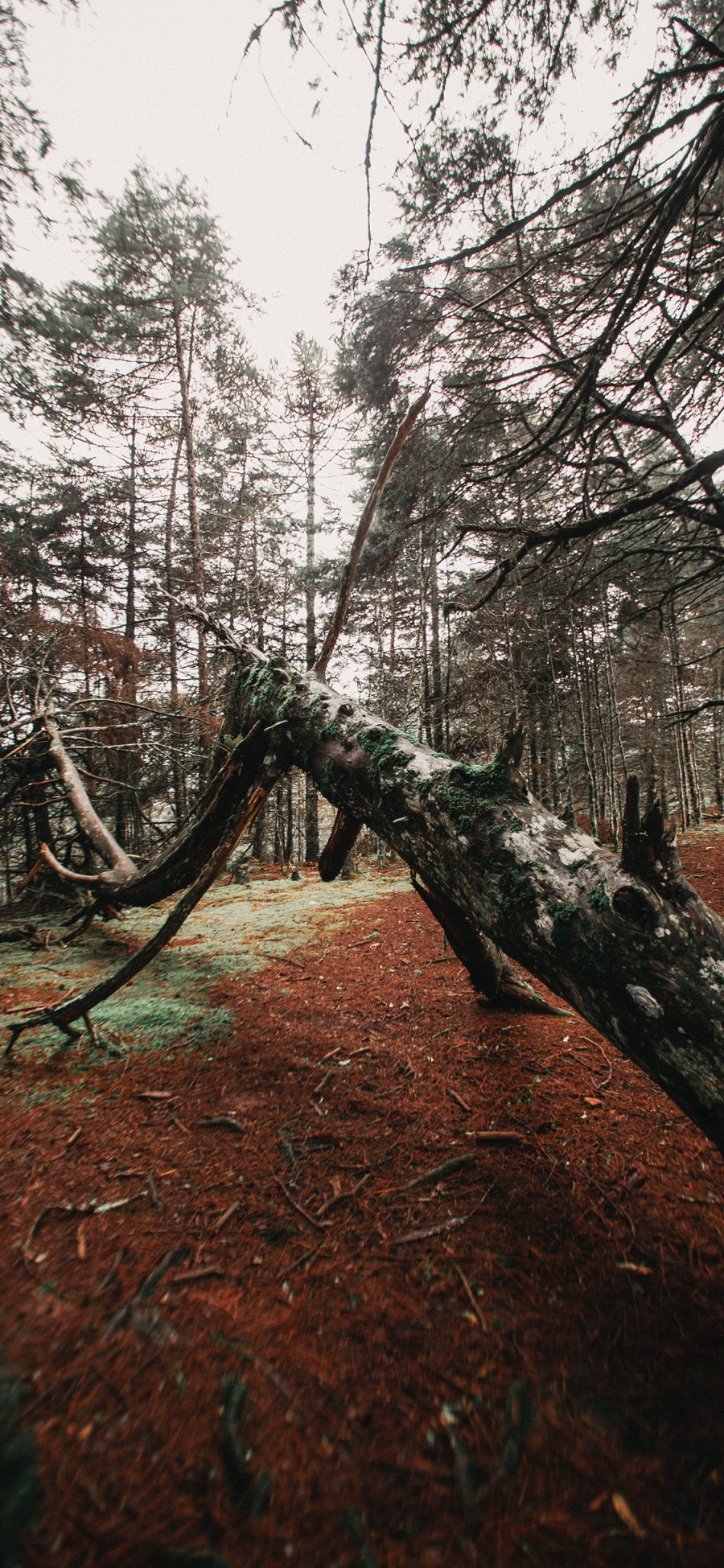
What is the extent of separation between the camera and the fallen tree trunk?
130 centimetres

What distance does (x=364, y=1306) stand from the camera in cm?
126

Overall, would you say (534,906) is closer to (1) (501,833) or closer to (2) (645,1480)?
(1) (501,833)

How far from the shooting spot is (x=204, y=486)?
12.4 meters

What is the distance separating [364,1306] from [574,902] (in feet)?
3.86

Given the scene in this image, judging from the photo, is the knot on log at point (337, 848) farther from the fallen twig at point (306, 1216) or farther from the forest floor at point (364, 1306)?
the fallen twig at point (306, 1216)

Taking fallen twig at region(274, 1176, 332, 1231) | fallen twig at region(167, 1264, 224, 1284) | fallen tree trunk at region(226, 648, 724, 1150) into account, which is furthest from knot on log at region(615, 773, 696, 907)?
fallen twig at region(167, 1264, 224, 1284)

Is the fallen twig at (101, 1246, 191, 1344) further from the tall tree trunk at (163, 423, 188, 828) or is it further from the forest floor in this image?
the tall tree trunk at (163, 423, 188, 828)

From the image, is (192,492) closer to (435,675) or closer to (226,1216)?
(435,675)

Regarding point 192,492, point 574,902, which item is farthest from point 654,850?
point 192,492

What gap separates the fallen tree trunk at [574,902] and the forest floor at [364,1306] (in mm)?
561

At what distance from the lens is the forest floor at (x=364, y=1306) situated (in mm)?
829

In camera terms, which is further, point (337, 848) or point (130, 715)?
point (130, 715)

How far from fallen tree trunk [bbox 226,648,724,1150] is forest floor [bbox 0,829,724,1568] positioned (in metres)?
0.56

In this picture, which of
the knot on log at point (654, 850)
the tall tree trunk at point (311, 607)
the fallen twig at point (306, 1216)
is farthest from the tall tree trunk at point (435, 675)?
the fallen twig at point (306, 1216)
